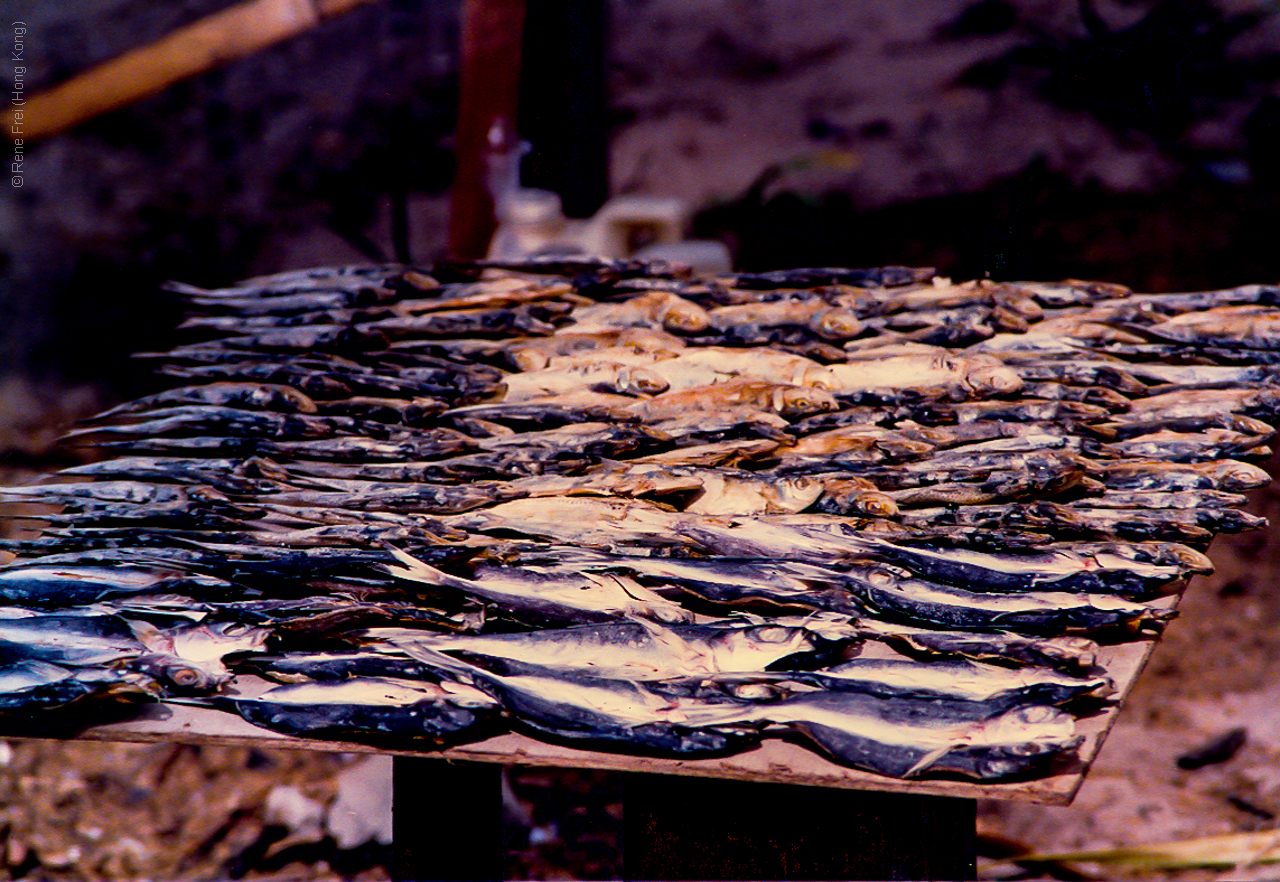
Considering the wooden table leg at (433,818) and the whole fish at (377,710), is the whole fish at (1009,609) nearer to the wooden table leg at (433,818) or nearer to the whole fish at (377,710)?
the whole fish at (377,710)

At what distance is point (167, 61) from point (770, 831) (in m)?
7.94

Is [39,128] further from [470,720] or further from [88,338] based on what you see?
[470,720]

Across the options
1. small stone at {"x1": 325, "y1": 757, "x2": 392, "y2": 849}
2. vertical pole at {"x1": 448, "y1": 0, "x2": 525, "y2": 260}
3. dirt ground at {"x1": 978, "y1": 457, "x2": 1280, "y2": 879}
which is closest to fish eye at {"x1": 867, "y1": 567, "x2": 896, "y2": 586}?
dirt ground at {"x1": 978, "y1": 457, "x2": 1280, "y2": 879}

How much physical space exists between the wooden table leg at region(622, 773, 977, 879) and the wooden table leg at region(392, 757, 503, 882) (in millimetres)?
455

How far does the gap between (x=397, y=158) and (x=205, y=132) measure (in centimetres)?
150

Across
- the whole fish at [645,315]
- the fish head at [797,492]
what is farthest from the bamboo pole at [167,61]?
the fish head at [797,492]

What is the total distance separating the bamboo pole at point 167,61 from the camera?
7465 mm

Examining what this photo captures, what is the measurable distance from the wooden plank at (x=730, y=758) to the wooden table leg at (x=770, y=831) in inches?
9.5

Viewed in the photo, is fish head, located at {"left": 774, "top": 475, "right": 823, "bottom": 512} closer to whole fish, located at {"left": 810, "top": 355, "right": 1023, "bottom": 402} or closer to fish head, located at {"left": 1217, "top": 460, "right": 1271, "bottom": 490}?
whole fish, located at {"left": 810, "top": 355, "right": 1023, "bottom": 402}

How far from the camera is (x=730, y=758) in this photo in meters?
1.58

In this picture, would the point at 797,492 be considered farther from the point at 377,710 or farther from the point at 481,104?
the point at 481,104

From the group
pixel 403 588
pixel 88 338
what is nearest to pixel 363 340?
pixel 403 588

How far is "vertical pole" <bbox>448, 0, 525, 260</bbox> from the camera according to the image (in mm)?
5957

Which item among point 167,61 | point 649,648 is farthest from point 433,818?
point 167,61
